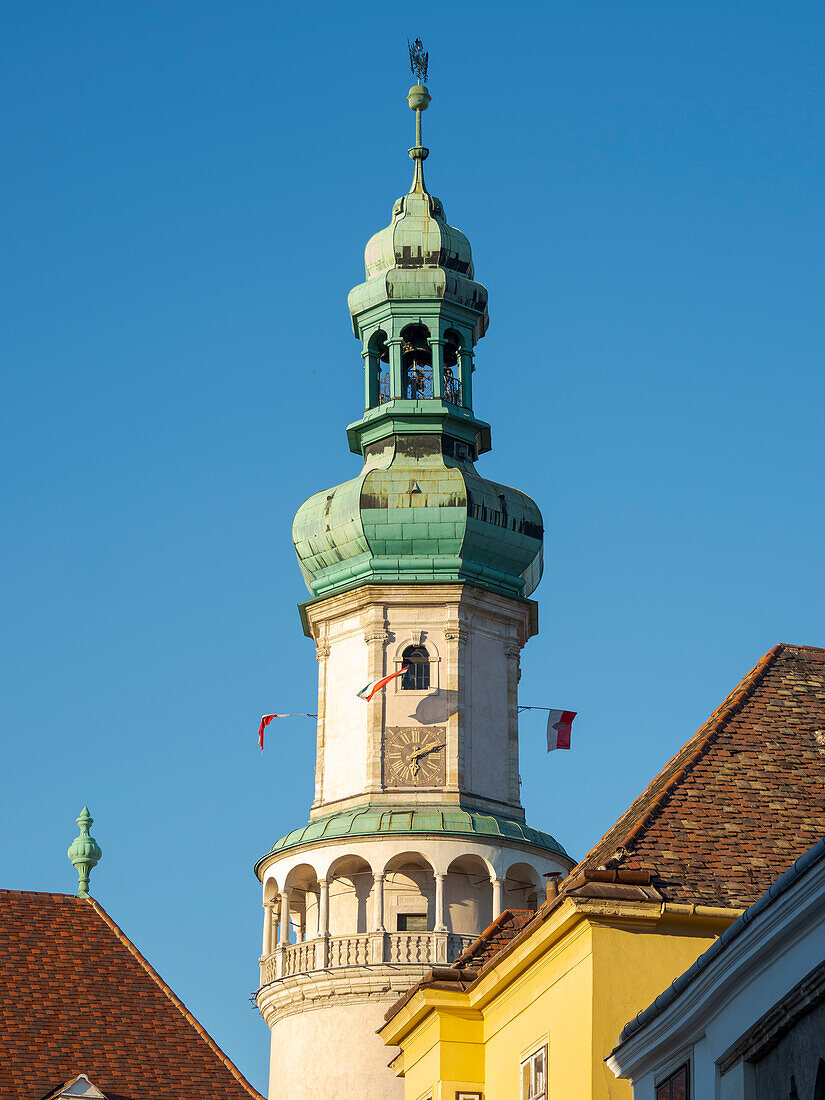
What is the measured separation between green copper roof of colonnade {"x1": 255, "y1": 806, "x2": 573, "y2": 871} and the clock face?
38.5 inches

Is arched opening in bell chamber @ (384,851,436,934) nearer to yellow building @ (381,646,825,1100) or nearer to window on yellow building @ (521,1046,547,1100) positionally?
yellow building @ (381,646,825,1100)

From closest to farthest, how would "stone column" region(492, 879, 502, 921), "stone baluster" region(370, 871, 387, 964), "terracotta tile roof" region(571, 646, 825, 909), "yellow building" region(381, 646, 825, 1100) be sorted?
"yellow building" region(381, 646, 825, 1100)
"terracotta tile roof" region(571, 646, 825, 909)
"stone baluster" region(370, 871, 387, 964)
"stone column" region(492, 879, 502, 921)

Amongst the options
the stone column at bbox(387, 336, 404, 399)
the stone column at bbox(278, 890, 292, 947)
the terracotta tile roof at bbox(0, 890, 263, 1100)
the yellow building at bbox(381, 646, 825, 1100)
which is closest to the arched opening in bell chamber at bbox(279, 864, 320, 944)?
the stone column at bbox(278, 890, 292, 947)

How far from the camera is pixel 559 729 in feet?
193

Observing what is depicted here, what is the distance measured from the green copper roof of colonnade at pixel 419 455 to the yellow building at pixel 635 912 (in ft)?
101

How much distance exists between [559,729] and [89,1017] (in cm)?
2742

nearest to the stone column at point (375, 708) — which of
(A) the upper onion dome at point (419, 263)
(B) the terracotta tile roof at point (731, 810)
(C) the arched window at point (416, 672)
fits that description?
(C) the arched window at point (416, 672)

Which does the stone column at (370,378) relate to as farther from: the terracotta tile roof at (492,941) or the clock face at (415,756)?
the terracotta tile roof at (492,941)

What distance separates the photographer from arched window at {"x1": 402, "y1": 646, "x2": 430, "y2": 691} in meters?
56.9

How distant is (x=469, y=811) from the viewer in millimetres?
55250

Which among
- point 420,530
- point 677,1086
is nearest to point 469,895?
point 420,530

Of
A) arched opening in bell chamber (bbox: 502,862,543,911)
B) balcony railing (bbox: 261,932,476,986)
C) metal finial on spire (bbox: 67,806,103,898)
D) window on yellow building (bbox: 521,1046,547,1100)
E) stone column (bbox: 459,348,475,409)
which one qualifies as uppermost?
stone column (bbox: 459,348,475,409)

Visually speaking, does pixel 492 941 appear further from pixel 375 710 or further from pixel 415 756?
pixel 375 710

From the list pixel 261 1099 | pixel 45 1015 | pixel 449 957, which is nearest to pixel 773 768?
pixel 261 1099
